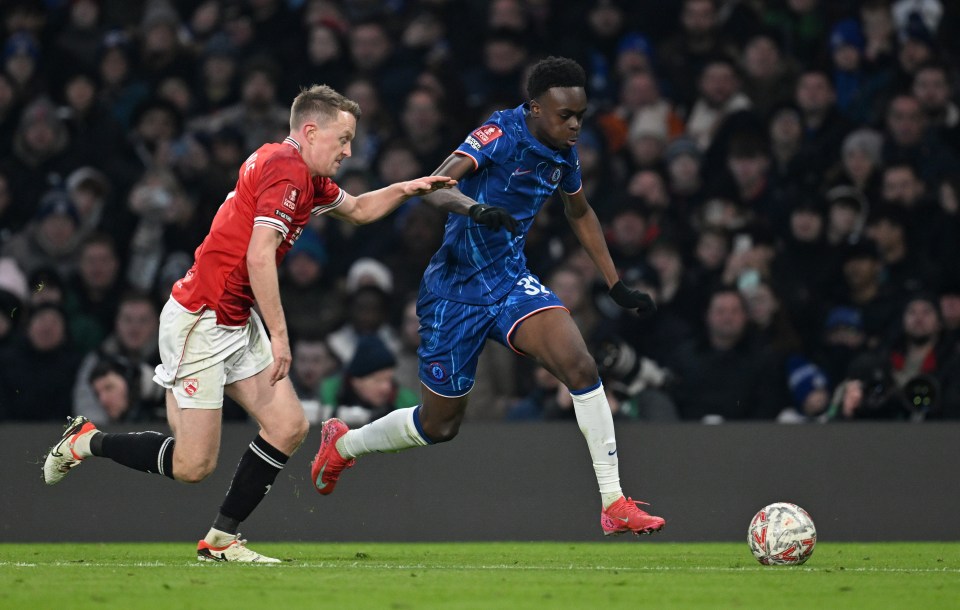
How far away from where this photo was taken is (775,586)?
5926 mm

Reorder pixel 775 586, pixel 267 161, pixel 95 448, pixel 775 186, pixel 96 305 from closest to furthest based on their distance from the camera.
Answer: pixel 775 586
pixel 267 161
pixel 95 448
pixel 96 305
pixel 775 186

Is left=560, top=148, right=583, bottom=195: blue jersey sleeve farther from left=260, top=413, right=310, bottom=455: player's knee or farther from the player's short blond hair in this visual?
left=260, top=413, right=310, bottom=455: player's knee

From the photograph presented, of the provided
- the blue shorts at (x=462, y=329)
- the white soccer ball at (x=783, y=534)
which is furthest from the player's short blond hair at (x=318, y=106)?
the white soccer ball at (x=783, y=534)

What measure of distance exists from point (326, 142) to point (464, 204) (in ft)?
2.24

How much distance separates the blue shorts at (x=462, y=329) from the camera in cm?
722

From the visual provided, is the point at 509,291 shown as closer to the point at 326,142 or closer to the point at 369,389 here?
the point at 326,142

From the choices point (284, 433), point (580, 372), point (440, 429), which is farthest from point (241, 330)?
point (580, 372)

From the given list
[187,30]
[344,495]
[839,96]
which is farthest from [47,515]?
[839,96]

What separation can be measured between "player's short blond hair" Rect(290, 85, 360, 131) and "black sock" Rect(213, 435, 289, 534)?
1489 millimetres

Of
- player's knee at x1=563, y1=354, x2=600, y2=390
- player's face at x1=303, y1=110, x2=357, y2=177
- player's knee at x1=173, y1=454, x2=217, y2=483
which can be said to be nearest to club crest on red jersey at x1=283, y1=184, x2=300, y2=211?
player's face at x1=303, y1=110, x2=357, y2=177

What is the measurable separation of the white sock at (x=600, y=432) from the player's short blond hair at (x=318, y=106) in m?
1.72

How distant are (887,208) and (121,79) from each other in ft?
20.9

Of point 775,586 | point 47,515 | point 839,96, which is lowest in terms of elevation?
point 47,515

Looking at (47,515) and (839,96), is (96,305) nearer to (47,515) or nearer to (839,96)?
(47,515)
